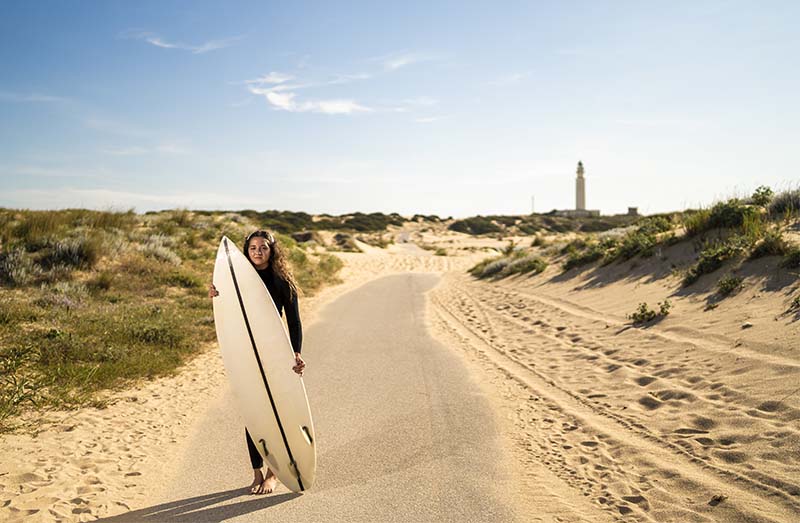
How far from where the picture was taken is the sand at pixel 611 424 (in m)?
3.82

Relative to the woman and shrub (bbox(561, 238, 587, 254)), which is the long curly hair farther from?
shrub (bbox(561, 238, 587, 254))

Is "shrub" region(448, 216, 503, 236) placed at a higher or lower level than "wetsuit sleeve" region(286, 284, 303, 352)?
higher

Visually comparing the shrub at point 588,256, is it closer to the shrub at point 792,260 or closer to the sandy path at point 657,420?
the sandy path at point 657,420

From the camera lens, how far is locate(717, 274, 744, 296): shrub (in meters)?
8.02

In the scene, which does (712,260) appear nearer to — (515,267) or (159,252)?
(515,267)

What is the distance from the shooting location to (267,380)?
413 cm

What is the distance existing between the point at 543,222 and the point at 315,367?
6485 centimetres

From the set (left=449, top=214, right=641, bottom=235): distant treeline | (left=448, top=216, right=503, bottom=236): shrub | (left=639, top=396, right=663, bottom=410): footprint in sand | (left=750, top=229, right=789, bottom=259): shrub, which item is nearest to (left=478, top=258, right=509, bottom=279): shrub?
(left=750, top=229, right=789, bottom=259): shrub

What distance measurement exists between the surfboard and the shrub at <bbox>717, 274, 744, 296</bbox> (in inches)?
277

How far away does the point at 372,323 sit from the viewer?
460 inches

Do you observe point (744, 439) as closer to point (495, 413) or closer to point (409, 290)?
point (495, 413)

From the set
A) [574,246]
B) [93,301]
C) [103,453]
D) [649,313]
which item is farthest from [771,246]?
[93,301]

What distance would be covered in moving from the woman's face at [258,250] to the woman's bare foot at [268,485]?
1751 mm

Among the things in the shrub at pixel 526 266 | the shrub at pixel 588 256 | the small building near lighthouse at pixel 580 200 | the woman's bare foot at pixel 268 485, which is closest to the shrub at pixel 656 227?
the shrub at pixel 588 256
